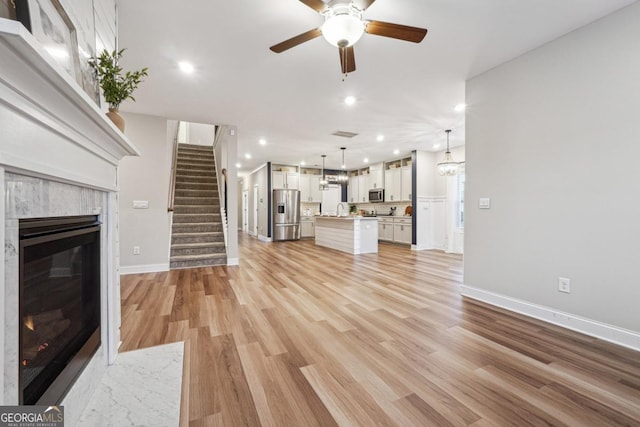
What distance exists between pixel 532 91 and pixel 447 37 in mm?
1064

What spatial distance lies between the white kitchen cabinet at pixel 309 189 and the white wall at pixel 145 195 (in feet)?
17.6

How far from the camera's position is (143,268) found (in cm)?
444

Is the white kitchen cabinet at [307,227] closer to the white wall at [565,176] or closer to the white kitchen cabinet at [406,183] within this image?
the white kitchen cabinet at [406,183]

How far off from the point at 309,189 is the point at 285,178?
1026 mm

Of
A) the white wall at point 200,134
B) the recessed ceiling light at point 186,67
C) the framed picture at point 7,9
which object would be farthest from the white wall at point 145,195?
the white wall at point 200,134

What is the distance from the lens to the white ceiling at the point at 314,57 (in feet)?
7.11

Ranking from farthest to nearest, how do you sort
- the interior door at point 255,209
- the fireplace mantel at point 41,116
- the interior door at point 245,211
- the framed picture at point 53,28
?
the interior door at point 245,211
the interior door at point 255,209
the framed picture at point 53,28
the fireplace mantel at point 41,116

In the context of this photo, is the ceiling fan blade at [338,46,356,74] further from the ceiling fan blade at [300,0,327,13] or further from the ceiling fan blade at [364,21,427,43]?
the ceiling fan blade at [300,0,327,13]

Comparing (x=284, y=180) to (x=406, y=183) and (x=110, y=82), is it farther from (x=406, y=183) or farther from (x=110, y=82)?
(x=110, y=82)

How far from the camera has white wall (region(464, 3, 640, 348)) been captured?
2.13m

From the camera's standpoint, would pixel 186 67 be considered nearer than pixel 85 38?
No

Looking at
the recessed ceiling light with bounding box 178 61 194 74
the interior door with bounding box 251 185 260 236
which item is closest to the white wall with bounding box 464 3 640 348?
the recessed ceiling light with bounding box 178 61 194 74

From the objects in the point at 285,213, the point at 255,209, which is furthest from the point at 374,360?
the point at 255,209

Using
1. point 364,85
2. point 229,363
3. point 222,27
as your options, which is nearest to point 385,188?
point 364,85
